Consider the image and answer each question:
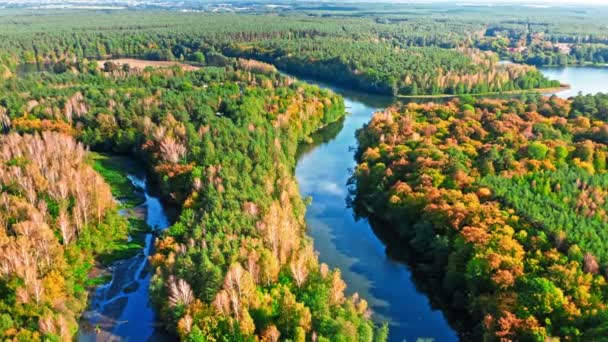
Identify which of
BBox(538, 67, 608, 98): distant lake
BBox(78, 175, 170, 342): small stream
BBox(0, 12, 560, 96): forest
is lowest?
BBox(78, 175, 170, 342): small stream

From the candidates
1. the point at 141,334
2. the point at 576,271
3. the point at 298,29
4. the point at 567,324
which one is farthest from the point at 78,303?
the point at 298,29

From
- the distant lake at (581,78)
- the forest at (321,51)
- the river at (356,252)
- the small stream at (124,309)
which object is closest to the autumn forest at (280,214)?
the small stream at (124,309)

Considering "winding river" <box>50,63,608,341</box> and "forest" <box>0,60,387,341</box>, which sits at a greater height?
"forest" <box>0,60,387,341</box>

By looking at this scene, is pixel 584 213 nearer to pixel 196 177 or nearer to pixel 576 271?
pixel 576 271

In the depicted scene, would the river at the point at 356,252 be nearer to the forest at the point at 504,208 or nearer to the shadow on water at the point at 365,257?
the shadow on water at the point at 365,257

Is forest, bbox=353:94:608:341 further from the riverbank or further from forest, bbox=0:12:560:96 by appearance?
forest, bbox=0:12:560:96

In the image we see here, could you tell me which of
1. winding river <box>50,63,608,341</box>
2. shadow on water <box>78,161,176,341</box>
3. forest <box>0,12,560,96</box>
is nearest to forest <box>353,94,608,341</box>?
winding river <box>50,63,608,341</box>
